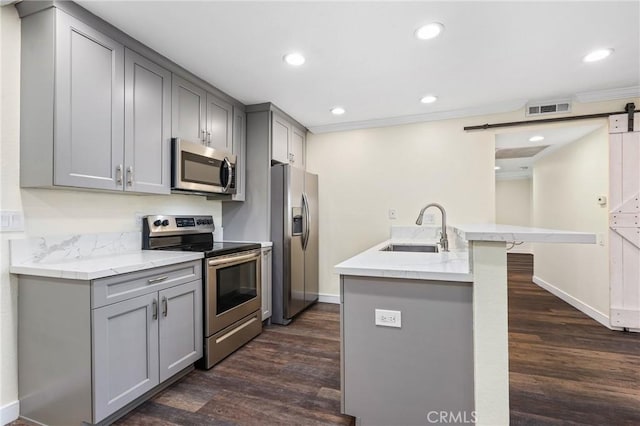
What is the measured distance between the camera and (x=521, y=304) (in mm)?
4039

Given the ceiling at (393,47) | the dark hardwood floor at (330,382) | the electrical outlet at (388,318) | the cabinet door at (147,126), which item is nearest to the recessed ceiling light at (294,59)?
the ceiling at (393,47)

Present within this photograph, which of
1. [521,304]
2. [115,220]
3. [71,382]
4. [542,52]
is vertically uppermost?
[542,52]

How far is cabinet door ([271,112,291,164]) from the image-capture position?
3.41 meters

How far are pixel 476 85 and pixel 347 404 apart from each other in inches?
115

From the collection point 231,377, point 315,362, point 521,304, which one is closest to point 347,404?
point 315,362

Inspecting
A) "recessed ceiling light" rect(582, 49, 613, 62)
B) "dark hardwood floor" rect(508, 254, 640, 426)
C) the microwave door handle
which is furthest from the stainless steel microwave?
"recessed ceiling light" rect(582, 49, 613, 62)

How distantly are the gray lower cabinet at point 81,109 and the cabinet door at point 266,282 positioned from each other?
1.36m

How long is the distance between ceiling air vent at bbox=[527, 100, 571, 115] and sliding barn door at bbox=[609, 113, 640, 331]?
0.42 m

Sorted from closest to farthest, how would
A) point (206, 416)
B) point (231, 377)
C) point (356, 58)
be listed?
point (206, 416)
point (231, 377)
point (356, 58)

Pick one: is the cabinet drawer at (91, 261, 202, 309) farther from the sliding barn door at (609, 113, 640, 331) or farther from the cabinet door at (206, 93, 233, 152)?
the sliding barn door at (609, 113, 640, 331)

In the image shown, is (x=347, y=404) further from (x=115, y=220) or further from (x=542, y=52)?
(x=542, y=52)

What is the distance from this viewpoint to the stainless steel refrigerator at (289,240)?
3277 mm

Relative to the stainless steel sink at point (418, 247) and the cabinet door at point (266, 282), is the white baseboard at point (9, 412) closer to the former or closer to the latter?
the cabinet door at point (266, 282)

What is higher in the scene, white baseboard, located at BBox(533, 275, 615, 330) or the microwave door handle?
the microwave door handle
